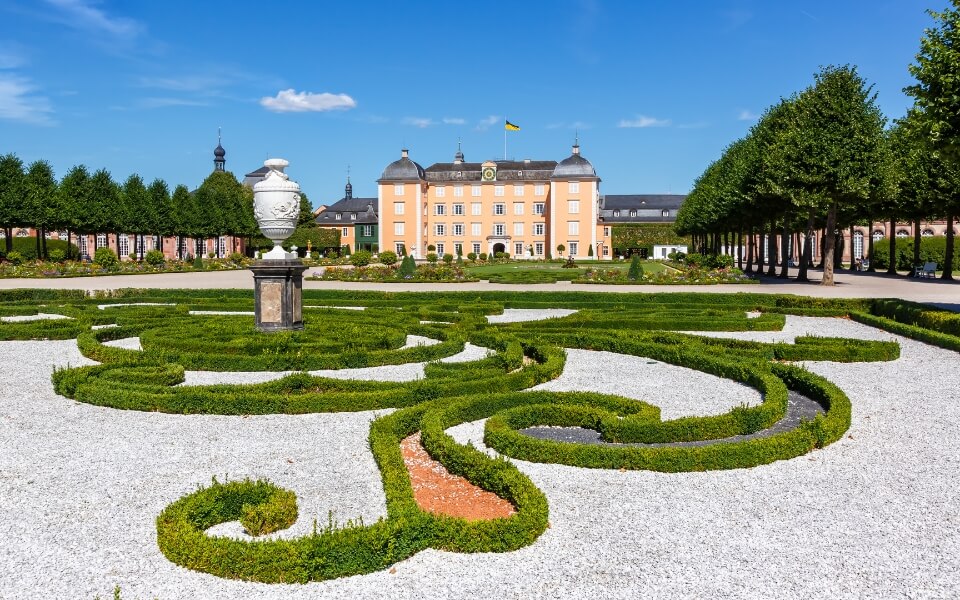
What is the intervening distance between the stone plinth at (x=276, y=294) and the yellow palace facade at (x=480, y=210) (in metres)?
57.3

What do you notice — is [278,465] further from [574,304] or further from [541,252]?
[541,252]

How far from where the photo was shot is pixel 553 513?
461 cm

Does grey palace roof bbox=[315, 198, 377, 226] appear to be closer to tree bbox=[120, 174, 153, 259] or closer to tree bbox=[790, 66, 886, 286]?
tree bbox=[120, 174, 153, 259]

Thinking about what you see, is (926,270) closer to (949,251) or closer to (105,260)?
(949,251)

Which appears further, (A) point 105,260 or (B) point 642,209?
(B) point 642,209

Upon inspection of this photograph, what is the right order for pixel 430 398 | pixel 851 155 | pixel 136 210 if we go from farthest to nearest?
pixel 136 210, pixel 851 155, pixel 430 398

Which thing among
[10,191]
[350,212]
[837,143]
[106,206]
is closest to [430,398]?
[837,143]

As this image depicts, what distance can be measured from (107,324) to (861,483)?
13.3 meters

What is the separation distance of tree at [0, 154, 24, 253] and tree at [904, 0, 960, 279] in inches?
1678

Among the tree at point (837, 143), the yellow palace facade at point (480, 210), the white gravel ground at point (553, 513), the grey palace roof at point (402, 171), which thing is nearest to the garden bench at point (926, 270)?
the tree at point (837, 143)

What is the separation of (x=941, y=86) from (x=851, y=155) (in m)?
10.8

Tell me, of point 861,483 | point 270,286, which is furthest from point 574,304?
point 861,483

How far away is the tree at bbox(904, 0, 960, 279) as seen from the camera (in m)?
14.0

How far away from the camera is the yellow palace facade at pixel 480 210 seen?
67.7m
